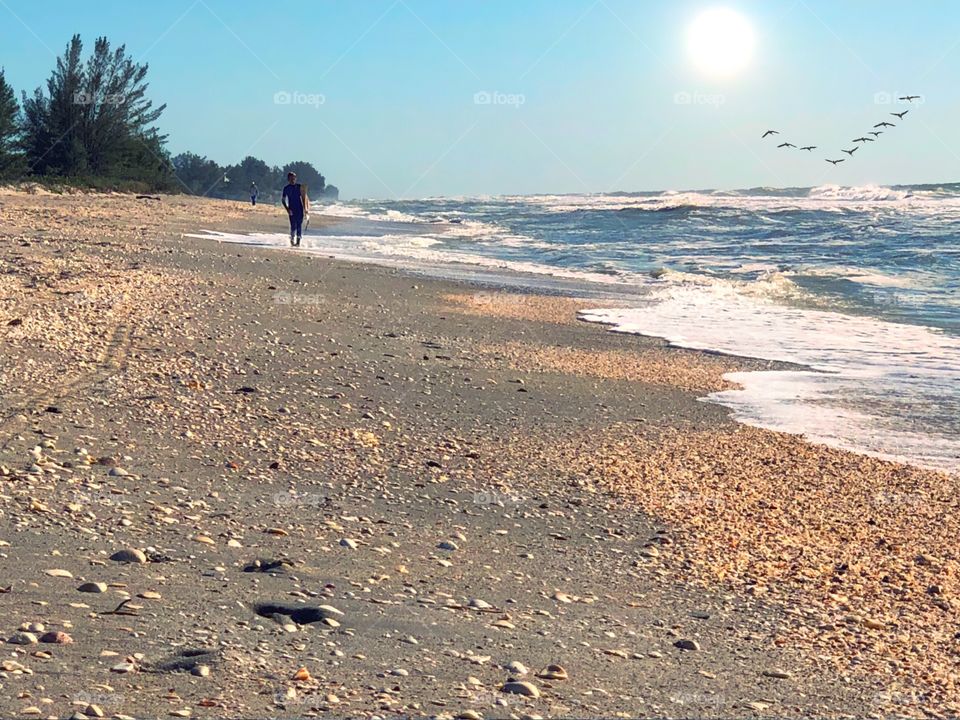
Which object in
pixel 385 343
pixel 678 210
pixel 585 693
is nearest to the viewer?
pixel 585 693

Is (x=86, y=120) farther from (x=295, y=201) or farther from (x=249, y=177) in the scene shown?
(x=249, y=177)

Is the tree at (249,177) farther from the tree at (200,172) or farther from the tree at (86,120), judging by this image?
the tree at (86,120)

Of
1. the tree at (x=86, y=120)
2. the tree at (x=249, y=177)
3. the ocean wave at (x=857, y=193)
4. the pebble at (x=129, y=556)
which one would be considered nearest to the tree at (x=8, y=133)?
the tree at (x=86, y=120)

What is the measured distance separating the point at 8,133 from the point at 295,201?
62.9 ft

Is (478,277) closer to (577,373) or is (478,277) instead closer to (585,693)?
(577,373)

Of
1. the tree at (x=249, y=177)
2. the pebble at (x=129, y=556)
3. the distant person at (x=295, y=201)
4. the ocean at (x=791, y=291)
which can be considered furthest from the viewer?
the tree at (x=249, y=177)

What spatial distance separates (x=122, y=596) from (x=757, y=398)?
6597 mm

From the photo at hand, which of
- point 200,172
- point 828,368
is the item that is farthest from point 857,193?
point 828,368

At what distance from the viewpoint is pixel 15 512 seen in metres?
4.47

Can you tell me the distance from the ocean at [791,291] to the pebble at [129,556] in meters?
5.00

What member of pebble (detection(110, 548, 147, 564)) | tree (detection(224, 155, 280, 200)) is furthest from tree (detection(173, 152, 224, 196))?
pebble (detection(110, 548, 147, 564))

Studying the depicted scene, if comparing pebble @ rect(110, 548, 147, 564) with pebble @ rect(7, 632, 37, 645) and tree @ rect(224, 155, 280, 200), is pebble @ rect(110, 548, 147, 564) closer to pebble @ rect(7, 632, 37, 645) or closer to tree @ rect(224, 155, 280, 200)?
pebble @ rect(7, 632, 37, 645)

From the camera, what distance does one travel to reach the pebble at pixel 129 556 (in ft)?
13.5

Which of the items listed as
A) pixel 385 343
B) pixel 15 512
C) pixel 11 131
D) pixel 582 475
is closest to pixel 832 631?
pixel 582 475
